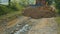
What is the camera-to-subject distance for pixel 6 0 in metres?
10.1

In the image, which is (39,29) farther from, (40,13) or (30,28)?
(40,13)

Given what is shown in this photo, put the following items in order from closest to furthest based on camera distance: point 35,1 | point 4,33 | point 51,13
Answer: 1. point 4,33
2. point 51,13
3. point 35,1

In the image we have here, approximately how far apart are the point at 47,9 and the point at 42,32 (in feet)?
11.0

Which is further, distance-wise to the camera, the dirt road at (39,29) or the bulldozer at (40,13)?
the bulldozer at (40,13)

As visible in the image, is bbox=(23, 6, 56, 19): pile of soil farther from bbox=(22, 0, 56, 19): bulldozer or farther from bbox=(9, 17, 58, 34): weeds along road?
bbox=(9, 17, 58, 34): weeds along road

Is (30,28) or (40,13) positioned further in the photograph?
(40,13)

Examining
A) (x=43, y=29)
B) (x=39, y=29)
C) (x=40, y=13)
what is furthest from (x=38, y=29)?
(x=40, y=13)

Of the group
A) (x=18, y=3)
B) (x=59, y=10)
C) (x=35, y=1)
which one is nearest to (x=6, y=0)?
(x=18, y=3)

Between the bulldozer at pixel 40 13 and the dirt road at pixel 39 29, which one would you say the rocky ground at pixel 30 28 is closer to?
the dirt road at pixel 39 29

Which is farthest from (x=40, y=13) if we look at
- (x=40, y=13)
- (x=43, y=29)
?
(x=43, y=29)

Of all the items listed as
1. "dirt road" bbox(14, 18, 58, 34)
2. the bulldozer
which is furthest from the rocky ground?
the bulldozer

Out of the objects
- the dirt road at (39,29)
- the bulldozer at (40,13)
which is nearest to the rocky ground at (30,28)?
the dirt road at (39,29)

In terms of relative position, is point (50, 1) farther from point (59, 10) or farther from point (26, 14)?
point (26, 14)

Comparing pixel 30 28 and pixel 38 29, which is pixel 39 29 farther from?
pixel 30 28
